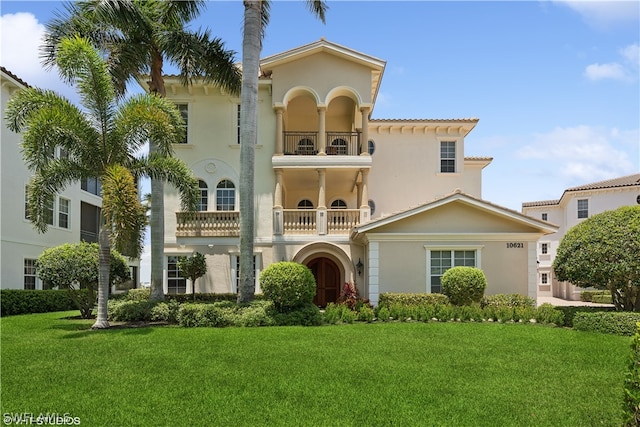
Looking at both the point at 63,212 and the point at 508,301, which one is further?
the point at 63,212

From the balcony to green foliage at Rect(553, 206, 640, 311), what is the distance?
29.1 ft

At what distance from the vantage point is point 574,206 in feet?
134

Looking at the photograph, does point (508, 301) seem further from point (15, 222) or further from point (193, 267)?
point (15, 222)

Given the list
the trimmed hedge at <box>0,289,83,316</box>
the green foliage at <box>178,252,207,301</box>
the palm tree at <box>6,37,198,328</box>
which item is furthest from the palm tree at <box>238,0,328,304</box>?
the trimmed hedge at <box>0,289,83,316</box>

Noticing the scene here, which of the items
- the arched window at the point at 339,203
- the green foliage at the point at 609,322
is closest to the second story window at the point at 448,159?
the arched window at the point at 339,203

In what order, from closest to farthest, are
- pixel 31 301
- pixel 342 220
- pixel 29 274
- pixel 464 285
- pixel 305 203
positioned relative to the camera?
pixel 464 285, pixel 31 301, pixel 342 220, pixel 29 274, pixel 305 203

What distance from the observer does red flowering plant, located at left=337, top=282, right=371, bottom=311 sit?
18244mm

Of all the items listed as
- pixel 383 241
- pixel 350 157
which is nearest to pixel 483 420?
pixel 383 241

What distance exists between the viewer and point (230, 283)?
2098 centimetres

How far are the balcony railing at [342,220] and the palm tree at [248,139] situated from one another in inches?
215

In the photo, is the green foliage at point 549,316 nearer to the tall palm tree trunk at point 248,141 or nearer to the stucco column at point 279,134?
the tall palm tree trunk at point 248,141

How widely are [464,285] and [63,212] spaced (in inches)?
862

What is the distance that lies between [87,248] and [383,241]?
11.0 m

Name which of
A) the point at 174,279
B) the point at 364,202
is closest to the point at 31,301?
the point at 174,279
